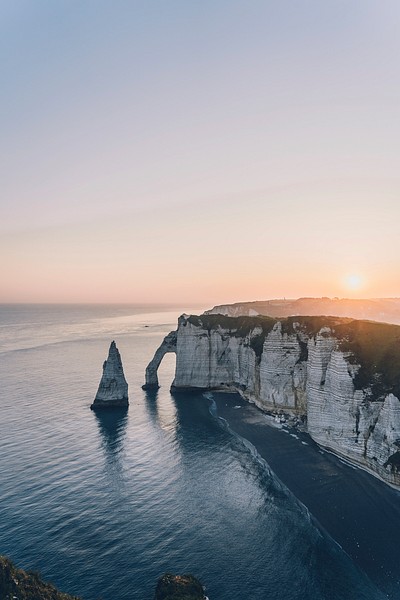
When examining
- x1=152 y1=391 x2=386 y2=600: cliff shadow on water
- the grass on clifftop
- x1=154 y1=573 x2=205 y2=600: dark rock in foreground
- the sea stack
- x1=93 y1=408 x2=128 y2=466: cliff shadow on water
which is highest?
the grass on clifftop

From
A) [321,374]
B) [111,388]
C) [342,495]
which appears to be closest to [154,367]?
[111,388]

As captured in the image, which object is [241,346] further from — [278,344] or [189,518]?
[189,518]

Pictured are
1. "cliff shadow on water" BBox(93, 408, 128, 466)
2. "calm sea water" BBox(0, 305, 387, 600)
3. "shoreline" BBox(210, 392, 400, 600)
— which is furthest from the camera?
"cliff shadow on water" BBox(93, 408, 128, 466)

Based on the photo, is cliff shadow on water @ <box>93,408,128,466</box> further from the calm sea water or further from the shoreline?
the shoreline

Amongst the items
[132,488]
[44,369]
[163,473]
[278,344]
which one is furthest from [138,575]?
[44,369]

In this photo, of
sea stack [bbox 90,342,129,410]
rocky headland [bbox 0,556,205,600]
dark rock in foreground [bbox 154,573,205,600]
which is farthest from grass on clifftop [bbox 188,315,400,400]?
rocky headland [bbox 0,556,205,600]

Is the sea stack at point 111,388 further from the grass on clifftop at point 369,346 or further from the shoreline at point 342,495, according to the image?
the grass on clifftop at point 369,346

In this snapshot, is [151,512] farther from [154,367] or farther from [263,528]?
[154,367]

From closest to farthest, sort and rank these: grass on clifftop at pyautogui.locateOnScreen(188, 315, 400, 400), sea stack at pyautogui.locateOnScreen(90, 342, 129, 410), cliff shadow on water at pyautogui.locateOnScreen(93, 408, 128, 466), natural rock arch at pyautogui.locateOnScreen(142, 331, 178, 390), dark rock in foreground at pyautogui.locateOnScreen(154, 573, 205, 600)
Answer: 1. dark rock in foreground at pyautogui.locateOnScreen(154, 573, 205, 600)
2. grass on clifftop at pyautogui.locateOnScreen(188, 315, 400, 400)
3. cliff shadow on water at pyautogui.locateOnScreen(93, 408, 128, 466)
4. sea stack at pyautogui.locateOnScreen(90, 342, 129, 410)
5. natural rock arch at pyautogui.locateOnScreen(142, 331, 178, 390)
